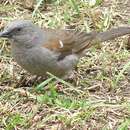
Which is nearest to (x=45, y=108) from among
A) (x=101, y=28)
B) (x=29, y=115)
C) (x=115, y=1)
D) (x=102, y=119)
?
(x=29, y=115)

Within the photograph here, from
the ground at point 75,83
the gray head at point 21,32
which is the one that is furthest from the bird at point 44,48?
the ground at point 75,83

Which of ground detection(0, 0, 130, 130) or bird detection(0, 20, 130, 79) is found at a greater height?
bird detection(0, 20, 130, 79)

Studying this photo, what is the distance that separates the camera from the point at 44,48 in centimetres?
665

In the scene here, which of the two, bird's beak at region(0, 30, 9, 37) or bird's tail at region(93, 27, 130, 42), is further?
bird's tail at region(93, 27, 130, 42)

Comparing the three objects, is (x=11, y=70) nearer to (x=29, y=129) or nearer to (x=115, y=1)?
(x=29, y=129)

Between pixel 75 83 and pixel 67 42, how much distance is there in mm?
451

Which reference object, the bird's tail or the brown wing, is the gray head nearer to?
the brown wing

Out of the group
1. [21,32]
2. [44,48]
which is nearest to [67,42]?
[44,48]

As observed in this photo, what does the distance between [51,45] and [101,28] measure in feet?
4.41

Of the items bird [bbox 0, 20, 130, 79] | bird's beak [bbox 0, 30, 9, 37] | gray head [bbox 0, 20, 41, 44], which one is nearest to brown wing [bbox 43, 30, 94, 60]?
bird [bbox 0, 20, 130, 79]

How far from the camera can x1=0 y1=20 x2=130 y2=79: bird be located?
6547 millimetres

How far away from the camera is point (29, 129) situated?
5777 mm

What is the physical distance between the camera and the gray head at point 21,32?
6480mm

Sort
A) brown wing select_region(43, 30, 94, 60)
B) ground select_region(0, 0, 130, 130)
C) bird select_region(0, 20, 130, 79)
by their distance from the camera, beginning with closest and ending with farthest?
1. ground select_region(0, 0, 130, 130)
2. bird select_region(0, 20, 130, 79)
3. brown wing select_region(43, 30, 94, 60)
